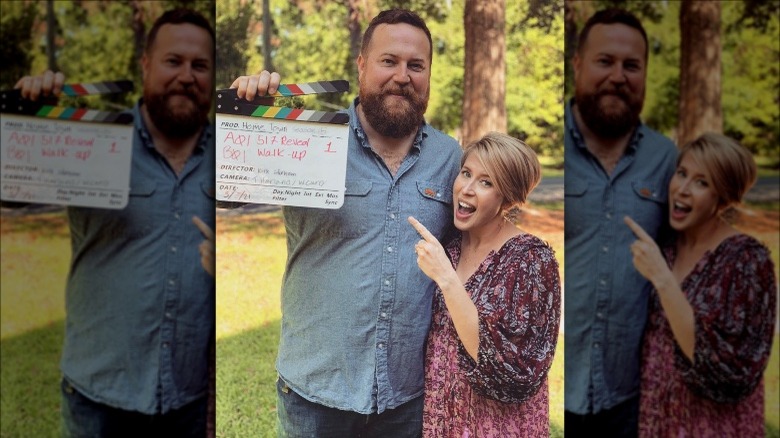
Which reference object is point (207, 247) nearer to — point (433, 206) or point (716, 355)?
point (433, 206)

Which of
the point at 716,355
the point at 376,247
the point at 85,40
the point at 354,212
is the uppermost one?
the point at 85,40

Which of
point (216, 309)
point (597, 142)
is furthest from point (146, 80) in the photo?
point (597, 142)

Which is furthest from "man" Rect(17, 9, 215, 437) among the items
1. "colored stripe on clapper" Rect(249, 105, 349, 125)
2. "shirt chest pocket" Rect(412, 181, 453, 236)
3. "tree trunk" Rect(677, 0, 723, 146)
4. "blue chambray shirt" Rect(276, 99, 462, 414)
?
"tree trunk" Rect(677, 0, 723, 146)

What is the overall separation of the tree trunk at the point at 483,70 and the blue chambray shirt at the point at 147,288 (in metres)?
1.19

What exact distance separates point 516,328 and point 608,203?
77 centimetres

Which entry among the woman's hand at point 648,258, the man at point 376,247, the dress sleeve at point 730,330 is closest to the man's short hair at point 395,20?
the man at point 376,247

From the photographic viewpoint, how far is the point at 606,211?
342cm

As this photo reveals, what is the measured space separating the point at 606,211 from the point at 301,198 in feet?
4.60

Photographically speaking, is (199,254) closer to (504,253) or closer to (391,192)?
(391,192)

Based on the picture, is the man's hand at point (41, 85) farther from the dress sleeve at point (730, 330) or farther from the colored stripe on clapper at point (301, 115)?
the dress sleeve at point (730, 330)

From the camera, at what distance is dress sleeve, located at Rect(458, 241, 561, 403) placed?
3.11 metres

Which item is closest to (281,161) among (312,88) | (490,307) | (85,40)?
(312,88)

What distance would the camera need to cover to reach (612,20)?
341cm

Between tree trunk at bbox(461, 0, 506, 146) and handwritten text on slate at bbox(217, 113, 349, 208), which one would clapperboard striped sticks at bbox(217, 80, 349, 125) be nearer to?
Answer: handwritten text on slate at bbox(217, 113, 349, 208)
